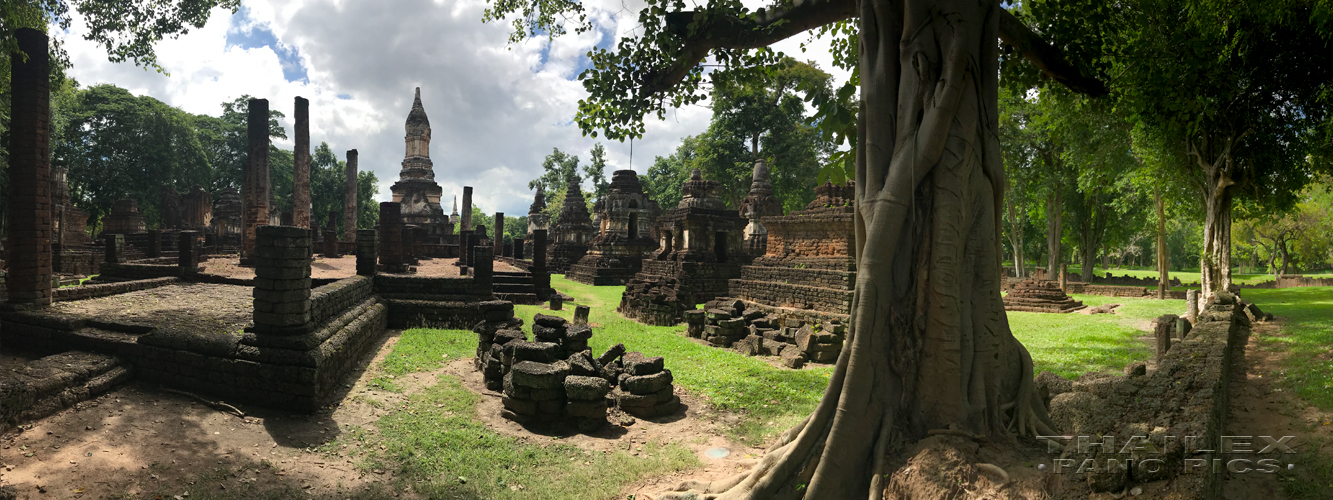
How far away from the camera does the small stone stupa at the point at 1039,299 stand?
1716cm

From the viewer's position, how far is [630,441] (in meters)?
5.88

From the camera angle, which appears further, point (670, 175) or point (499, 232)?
point (670, 175)

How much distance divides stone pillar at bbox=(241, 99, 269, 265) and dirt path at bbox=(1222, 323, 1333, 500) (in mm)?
20385

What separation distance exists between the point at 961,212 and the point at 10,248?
36.8 ft

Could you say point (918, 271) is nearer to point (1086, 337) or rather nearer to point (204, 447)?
point (204, 447)

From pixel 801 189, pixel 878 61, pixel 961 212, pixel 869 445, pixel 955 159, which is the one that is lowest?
pixel 869 445

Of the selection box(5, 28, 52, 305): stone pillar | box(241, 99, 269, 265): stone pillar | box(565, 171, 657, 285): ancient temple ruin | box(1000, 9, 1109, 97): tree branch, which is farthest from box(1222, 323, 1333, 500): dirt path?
box(241, 99, 269, 265): stone pillar

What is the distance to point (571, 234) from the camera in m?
29.7

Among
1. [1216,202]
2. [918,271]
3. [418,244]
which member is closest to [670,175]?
[418,244]

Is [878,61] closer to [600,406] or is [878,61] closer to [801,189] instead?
[600,406]

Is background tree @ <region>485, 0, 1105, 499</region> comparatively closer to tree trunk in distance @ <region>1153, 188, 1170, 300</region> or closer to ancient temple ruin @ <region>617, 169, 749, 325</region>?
ancient temple ruin @ <region>617, 169, 749, 325</region>

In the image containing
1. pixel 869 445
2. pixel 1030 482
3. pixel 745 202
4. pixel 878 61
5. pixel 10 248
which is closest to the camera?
pixel 1030 482

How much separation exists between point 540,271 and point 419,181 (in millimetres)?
19088

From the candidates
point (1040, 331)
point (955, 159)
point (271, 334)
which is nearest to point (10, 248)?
point (271, 334)
